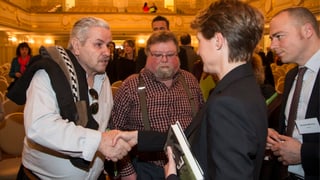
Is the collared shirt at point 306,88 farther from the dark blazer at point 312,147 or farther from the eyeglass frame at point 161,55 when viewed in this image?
the eyeglass frame at point 161,55

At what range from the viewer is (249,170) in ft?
4.00

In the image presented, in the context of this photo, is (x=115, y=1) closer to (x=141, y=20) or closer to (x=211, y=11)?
(x=141, y=20)

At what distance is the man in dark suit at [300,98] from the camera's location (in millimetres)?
1870

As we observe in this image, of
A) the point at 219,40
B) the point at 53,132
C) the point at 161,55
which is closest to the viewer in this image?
the point at 219,40

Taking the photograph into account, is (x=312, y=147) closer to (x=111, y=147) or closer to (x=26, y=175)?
(x=111, y=147)

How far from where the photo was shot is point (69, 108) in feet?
5.87

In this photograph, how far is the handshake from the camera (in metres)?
1.86

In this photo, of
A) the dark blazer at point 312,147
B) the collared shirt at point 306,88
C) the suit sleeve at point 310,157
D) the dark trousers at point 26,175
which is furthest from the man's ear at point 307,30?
the dark trousers at point 26,175

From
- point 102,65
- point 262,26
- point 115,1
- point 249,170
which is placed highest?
point 115,1

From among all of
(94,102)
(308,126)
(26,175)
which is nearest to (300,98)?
(308,126)

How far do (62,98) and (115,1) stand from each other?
1831 centimetres

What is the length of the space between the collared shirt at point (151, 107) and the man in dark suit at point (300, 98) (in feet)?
2.13

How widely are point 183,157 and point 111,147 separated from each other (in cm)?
73

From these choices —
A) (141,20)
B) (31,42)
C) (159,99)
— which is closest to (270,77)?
(159,99)
